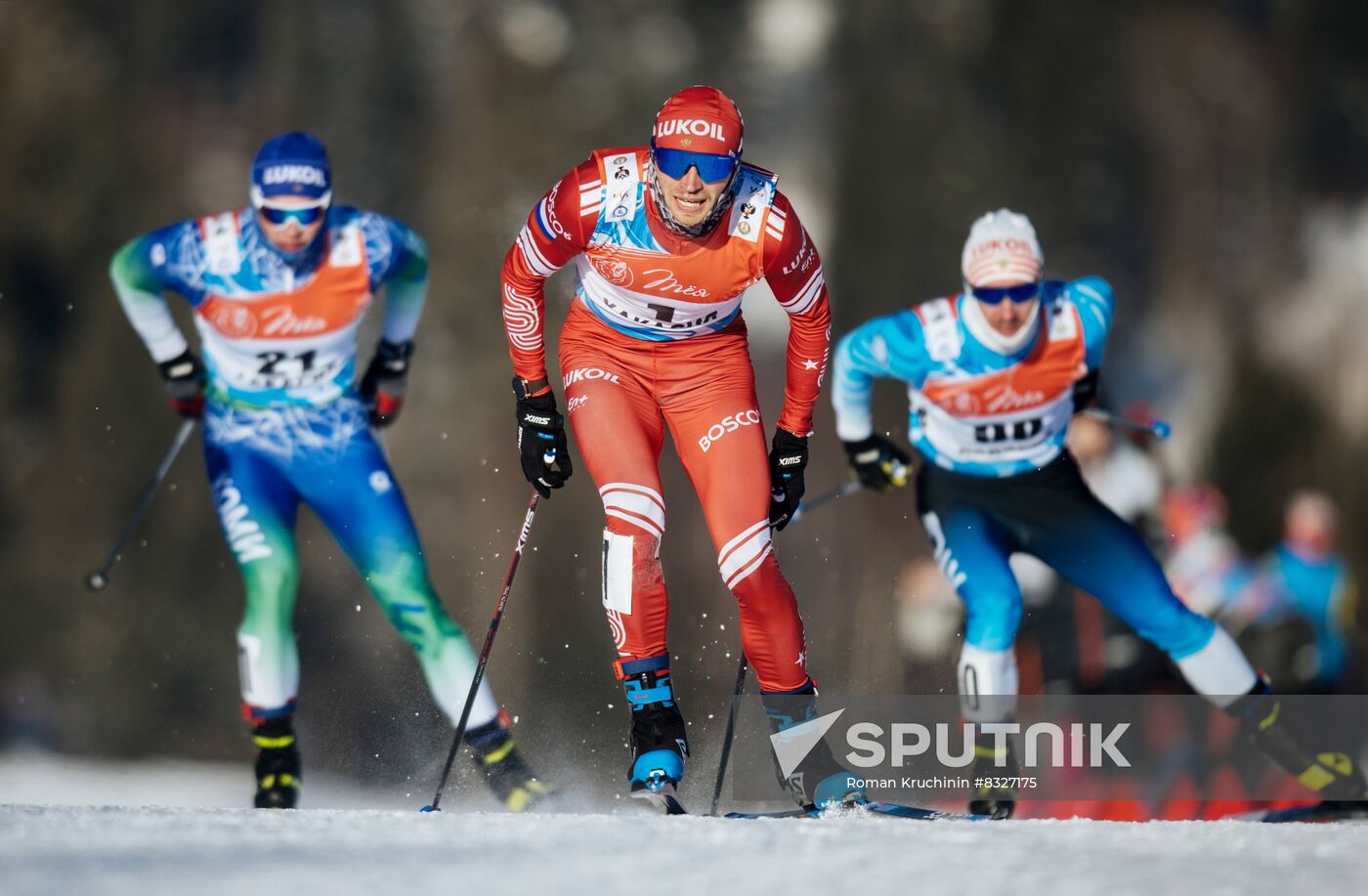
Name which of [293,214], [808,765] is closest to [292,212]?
[293,214]

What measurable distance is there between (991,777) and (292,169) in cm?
266

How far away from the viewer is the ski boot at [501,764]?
12.7 ft

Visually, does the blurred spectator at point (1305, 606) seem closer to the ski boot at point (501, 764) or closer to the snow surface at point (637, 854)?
the snow surface at point (637, 854)

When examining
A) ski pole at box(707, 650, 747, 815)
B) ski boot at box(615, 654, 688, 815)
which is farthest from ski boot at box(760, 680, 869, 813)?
ski pole at box(707, 650, 747, 815)

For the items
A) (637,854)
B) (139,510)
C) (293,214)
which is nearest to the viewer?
(637,854)

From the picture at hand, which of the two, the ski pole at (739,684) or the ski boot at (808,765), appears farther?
the ski pole at (739,684)

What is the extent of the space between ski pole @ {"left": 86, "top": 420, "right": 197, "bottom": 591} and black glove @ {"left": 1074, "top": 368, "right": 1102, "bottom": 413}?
2647 millimetres

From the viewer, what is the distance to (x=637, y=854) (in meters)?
2.44

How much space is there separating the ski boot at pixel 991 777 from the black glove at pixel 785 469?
1.01 metres

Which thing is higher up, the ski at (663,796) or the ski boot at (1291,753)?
the ski at (663,796)

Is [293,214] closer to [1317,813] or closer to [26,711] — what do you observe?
[26,711]

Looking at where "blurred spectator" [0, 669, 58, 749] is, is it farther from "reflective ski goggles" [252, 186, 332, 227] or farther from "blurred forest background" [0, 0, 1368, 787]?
"reflective ski goggles" [252, 186, 332, 227]

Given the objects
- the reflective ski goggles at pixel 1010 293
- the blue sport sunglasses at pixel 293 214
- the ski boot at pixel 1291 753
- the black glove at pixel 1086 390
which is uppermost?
the blue sport sunglasses at pixel 293 214

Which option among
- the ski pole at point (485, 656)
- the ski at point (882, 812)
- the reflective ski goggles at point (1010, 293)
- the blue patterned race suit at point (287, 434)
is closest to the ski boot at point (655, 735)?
the ski at point (882, 812)
